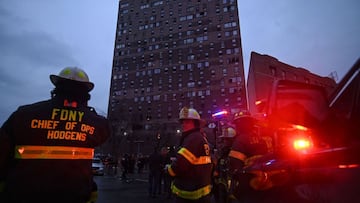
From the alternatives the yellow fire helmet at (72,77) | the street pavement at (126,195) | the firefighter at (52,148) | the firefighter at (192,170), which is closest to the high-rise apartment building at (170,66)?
the street pavement at (126,195)

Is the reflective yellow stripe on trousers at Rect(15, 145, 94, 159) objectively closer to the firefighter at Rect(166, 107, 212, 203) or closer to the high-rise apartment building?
the firefighter at Rect(166, 107, 212, 203)

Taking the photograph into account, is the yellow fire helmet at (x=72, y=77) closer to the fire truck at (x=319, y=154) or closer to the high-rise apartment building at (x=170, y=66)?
the fire truck at (x=319, y=154)

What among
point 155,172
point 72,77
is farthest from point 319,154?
point 155,172

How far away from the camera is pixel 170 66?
72188mm

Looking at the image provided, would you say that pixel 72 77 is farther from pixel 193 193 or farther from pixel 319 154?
pixel 319 154

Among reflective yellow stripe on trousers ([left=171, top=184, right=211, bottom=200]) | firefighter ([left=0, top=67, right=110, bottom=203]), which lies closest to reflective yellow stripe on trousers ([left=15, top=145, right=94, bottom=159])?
firefighter ([left=0, top=67, right=110, bottom=203])

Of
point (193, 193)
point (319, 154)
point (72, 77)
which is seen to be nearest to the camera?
point (319, 154)

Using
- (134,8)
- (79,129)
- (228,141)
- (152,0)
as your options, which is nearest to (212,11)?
(152,0)

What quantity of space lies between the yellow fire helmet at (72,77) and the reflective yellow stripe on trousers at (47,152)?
69cm

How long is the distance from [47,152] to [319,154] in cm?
215

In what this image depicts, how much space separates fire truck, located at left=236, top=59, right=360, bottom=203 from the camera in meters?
1.38

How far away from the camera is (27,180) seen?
1.96m

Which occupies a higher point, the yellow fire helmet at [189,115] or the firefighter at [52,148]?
the yellow fire helmet at [189,115]

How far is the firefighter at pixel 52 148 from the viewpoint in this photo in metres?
1.98
